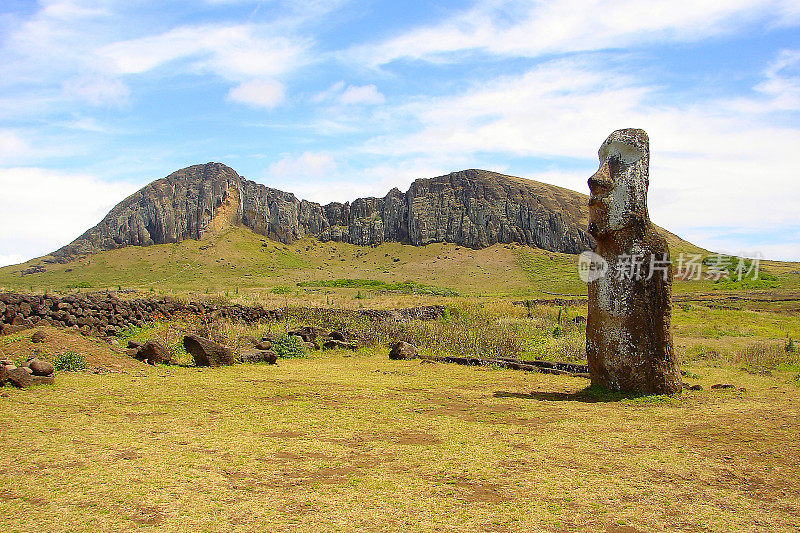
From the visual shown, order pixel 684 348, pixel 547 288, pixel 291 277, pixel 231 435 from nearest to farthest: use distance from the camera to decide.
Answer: pixel 231 435 < pixel 684 348 < pixel 547 288 < pixel 291 277

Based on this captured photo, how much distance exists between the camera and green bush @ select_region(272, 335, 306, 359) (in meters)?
16.9

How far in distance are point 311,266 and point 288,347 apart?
254 ft

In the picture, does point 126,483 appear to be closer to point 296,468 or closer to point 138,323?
point 296,468

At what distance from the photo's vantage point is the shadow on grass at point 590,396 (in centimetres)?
981

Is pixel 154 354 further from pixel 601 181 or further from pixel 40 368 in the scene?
pixel 601 181

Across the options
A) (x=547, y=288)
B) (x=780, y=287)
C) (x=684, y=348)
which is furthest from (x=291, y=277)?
(x=684, y=348)

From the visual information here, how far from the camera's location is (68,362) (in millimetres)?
11859

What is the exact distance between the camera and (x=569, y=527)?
441cm

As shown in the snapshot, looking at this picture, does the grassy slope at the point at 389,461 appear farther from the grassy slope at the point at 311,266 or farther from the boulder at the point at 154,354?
the grassy slope at the point at 311,266

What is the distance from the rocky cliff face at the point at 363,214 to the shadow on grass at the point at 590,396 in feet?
307

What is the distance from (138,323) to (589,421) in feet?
54.4

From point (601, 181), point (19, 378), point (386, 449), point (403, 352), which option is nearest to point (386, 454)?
point (386, 449)

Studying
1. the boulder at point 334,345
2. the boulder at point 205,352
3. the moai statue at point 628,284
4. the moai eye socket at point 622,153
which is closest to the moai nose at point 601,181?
the moai statue at point 628,284

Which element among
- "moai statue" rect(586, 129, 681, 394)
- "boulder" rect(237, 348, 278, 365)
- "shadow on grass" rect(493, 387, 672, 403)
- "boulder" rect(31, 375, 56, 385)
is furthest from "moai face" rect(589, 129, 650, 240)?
"boulder" rect(31, 375, 56, 385)
